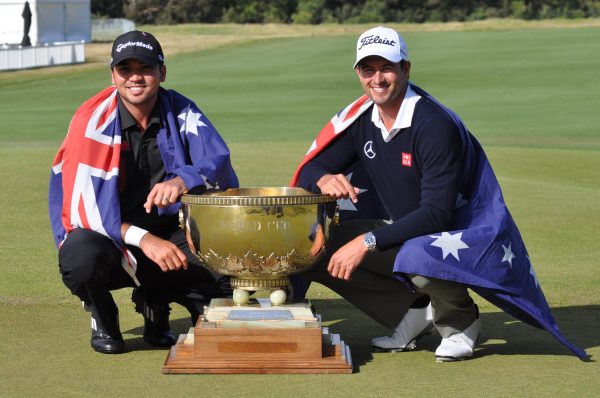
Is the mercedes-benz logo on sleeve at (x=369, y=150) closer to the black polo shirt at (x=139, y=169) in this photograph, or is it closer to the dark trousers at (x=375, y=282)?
the dark trousers at (x=375, y=282)

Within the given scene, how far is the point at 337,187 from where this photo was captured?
5.42 m

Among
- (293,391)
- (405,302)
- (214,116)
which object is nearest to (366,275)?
(405,302)

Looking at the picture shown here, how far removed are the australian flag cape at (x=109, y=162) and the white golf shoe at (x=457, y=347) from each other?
4.04 feet

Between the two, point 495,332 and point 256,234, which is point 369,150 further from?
point 495,332

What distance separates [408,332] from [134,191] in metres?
1.41

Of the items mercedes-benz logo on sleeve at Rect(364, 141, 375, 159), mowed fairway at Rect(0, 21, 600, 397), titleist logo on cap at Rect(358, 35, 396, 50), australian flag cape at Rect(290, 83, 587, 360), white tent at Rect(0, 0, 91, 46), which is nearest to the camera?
mowed fairway at Rect(0, 21, 600, 397)

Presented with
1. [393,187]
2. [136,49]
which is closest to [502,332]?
[393,187]

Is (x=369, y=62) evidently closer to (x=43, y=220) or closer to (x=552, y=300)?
(x=552, y=300)

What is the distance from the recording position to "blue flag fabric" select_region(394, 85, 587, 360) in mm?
5164

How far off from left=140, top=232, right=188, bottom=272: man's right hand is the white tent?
4886 cm

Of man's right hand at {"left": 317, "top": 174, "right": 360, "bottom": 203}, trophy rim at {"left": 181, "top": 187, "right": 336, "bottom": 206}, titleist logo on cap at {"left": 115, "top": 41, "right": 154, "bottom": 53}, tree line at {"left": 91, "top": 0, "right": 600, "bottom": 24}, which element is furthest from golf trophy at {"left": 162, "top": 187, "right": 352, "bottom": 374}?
tree line at {"left": 91, "top": 0, "right": 600, "bottom": 24}

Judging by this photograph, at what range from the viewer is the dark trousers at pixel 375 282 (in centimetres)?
570

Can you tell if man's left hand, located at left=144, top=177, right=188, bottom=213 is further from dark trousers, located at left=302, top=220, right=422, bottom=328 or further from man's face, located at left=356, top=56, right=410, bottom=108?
man's face, located at left=356, top=56, right=410, bottom=108

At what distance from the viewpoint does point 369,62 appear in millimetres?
5352
